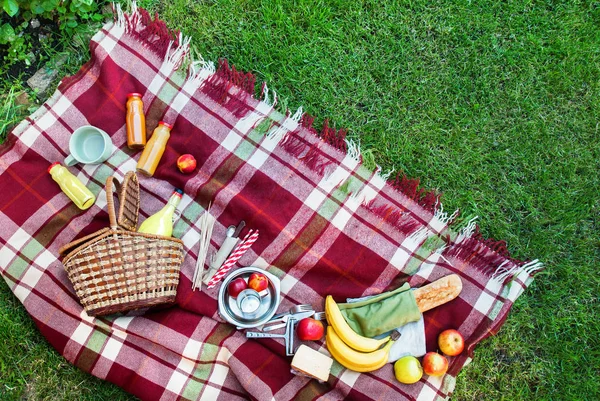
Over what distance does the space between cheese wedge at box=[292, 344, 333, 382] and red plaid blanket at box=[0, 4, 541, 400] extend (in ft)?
0.32

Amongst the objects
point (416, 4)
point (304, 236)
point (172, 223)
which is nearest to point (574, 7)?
point (416, 4)

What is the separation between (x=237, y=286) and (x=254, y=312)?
0.14 metres

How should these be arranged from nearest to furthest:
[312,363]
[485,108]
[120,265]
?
[120,265]
[312,363]
[485,108]

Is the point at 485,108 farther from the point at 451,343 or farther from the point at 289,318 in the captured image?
the point at 289,318

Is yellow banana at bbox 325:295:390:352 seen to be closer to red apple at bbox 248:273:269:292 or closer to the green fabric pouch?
the green fabric pouch

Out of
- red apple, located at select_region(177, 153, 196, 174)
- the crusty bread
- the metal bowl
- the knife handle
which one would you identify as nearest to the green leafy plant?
red apple, located at select_region(177, 153, 196, 174)

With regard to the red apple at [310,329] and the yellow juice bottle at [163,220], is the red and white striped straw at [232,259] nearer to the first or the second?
the yellow juice bottle at [163,220]

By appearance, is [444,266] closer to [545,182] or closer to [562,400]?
[545,182]

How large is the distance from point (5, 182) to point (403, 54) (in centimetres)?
200

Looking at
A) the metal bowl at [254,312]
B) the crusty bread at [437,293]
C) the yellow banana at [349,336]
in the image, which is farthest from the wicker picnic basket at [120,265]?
the crusty bread at [437,293]

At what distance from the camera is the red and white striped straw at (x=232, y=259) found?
220 centimetres

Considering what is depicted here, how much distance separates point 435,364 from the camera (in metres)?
2.14

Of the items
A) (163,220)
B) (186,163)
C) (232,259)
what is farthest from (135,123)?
(232,259)

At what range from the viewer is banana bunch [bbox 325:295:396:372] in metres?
2.10
